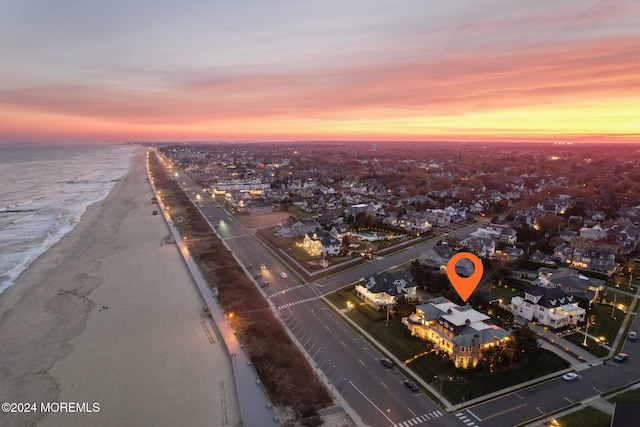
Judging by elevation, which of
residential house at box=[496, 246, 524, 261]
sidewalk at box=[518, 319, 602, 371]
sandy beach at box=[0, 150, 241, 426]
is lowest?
sandy beach at box=[0, 150, 241, 426]

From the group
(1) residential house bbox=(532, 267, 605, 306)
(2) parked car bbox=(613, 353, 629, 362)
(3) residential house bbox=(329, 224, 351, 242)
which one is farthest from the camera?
(3) residential house bbox=(329, 224, 351, 242)

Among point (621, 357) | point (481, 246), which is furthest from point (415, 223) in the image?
point (621, 357)

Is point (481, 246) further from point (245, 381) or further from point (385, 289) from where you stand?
point (245, 381)

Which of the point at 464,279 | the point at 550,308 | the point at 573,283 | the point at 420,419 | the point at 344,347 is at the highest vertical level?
the point at 464,279

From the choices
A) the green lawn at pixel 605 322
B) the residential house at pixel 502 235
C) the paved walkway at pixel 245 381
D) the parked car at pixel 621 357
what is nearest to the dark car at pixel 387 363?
the paved walkway at pixel 245 381

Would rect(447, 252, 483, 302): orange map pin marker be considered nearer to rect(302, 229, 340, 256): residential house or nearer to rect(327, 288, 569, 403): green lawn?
rect(327, 288, 569, 403): green lawn

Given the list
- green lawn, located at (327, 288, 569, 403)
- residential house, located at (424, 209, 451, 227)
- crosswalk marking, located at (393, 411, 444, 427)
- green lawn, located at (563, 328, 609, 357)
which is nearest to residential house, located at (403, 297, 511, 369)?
green lawn, located at (327, 288, 569, 403)
